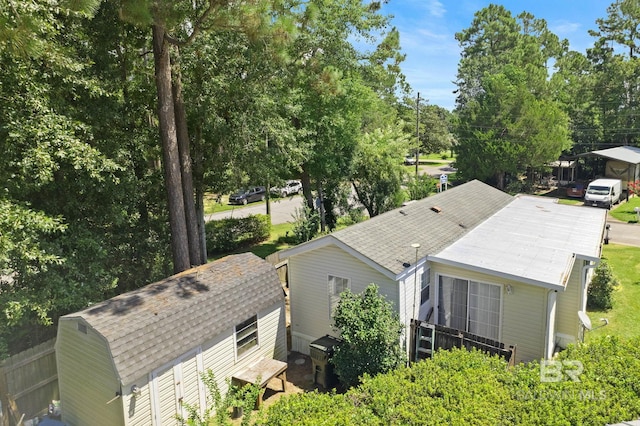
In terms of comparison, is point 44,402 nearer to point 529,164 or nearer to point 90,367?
point 90,367

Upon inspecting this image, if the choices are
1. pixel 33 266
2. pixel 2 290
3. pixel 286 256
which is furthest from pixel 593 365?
pixel 2 290

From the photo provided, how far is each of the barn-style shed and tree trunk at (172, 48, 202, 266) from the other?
10.8 ft

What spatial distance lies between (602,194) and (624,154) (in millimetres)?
9195

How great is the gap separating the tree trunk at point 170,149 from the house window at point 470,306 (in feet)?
25.7

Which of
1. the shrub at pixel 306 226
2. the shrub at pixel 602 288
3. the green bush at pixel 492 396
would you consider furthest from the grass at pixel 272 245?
the green bush at pixel 492 396

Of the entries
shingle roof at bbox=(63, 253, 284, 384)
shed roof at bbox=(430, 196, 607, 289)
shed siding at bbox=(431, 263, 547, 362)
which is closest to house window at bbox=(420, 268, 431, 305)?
shed roof at bbox=(430, 196, 607, 289)

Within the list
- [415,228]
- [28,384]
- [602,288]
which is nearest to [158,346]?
[28,384]

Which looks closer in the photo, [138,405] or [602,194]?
[138,405]

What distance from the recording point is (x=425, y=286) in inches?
454

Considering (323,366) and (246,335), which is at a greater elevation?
(246,335)

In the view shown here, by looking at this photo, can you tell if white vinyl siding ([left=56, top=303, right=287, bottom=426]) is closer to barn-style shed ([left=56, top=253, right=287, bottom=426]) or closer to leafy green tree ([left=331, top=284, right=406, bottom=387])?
barn-style shed ([left=56, top=253, right=287, bottom=426])

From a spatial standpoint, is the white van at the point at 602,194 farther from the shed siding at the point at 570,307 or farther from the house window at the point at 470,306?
the house window at the point at 470,306

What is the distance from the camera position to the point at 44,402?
946 cm

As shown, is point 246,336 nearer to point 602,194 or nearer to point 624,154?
point 602,194
